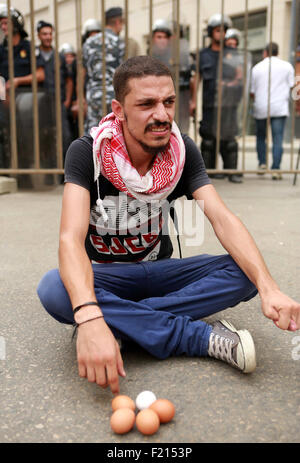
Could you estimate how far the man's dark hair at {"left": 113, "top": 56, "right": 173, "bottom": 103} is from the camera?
2.12 metres

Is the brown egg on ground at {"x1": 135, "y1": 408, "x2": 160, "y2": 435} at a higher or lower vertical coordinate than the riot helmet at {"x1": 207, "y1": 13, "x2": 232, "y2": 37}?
lower

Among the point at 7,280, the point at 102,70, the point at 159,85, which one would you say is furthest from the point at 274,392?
the point at 102,70

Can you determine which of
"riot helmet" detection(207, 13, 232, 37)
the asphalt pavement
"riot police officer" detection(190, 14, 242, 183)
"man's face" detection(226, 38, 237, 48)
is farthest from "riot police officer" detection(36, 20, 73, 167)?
the asphalt pavement

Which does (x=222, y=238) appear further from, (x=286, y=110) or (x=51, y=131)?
(x=286, y=110)

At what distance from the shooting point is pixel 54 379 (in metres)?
Result: 1.97

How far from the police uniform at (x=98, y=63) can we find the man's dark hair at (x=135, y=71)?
388 centimetres

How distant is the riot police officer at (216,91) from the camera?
21.6ft

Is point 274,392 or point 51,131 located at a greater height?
point 51,131

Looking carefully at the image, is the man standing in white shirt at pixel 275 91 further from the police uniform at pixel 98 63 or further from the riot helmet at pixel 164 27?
the police uniform at pixel 98 63

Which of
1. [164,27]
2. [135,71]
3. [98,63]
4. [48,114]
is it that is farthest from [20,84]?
[135,71]

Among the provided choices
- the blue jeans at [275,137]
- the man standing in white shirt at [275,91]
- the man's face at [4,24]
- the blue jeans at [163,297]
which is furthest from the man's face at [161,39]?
the blue jeans at [163,297]

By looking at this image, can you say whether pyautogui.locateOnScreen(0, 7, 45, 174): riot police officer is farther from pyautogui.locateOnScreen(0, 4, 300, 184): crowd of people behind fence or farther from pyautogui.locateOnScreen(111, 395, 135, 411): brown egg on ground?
pyautogui.locateOnScreen(111, 395, 135, 411): brown egg on ground

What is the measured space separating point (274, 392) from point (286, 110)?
243 inches

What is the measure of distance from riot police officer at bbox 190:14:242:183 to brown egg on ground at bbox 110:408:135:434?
5547mm
